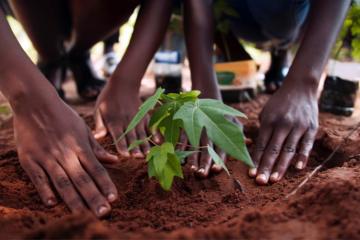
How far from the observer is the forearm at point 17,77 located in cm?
126

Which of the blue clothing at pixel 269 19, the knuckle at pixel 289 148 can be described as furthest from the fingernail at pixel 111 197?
the blue clothing at pixel 269 19

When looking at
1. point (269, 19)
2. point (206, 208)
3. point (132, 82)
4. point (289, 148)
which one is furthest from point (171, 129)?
point (269, 19)

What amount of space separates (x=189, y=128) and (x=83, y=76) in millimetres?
1710

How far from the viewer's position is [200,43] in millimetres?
1703

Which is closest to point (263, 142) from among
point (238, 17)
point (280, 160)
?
point (280, 160)

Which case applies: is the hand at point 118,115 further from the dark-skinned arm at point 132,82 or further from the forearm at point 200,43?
the forearm at point 200,43

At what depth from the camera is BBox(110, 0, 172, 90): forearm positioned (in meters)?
1.68

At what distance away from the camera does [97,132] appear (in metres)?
1.61

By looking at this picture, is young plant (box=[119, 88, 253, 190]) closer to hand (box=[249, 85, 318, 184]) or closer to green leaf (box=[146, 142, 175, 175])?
green leaf (box=[146, 142, 175, 175])

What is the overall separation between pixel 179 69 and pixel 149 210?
1.48 m

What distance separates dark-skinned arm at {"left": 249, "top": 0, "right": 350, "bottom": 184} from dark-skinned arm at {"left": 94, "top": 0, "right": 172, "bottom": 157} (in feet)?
1.39

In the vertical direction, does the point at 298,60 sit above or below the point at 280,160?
above

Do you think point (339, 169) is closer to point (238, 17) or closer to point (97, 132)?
point (97, 132)

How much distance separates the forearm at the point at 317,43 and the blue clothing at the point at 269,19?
391mm
